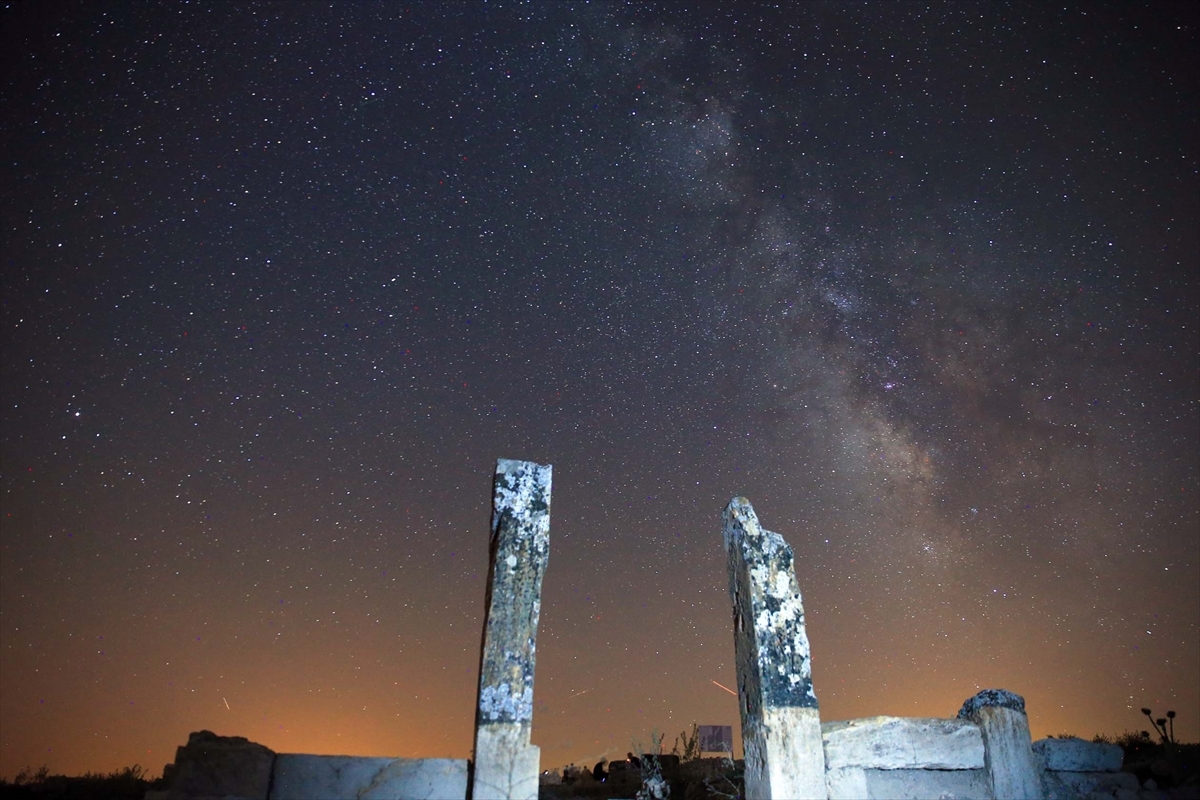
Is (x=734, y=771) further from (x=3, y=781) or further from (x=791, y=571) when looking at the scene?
(x=3, y=781)

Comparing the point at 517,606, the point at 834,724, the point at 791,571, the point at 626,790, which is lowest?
the point at 626,790

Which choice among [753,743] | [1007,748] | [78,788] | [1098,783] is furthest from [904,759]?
[78,788]

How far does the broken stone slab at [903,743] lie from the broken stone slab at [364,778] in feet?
12.9

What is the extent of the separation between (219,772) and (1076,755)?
9371 millimetres

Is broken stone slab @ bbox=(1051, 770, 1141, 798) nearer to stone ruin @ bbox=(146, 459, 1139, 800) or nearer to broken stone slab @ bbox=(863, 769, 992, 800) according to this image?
stone ruin @ bbox=(146, 459, 1139, 800)

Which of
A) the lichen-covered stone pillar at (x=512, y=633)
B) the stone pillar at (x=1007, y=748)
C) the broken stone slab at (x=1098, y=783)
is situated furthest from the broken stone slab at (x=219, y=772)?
the broken stone slab at (x=1098, y=783)

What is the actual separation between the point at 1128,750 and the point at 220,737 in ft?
55.3

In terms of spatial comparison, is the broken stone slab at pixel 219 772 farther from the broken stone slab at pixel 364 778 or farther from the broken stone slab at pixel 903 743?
the broken stone slab at pixel 903 743

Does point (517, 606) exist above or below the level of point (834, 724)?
above

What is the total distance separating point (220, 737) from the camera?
6719 mm

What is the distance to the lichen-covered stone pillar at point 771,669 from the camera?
7.14 m

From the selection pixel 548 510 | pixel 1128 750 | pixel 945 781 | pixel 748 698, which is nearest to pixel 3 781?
pixel 548 510

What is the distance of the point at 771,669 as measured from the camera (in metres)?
7.52

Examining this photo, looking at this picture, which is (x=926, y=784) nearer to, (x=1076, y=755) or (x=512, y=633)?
(x=1076, y=755)
